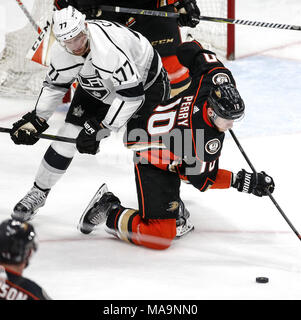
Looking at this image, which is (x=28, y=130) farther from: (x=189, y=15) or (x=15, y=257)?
(x=15, y=257)

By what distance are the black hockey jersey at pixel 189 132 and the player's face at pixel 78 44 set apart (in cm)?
38

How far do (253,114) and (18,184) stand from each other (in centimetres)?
165

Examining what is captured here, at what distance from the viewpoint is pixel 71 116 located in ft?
11.0

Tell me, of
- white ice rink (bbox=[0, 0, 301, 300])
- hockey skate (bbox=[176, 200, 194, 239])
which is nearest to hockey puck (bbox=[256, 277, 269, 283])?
white ice rink (bbox=[0, 0, 301, 300])

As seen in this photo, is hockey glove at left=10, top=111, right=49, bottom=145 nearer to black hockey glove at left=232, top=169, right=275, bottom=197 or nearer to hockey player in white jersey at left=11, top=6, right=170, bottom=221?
hockey player in white jersey at left=11, top=6, right=170, bottom=221

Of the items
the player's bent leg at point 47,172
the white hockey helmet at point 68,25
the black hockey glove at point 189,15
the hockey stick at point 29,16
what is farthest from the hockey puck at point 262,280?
the hockey stick at point 29,16

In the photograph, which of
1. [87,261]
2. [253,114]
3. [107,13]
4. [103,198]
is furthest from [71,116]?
[253,114]

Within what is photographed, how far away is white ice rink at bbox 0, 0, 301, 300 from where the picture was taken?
2801 millimetres

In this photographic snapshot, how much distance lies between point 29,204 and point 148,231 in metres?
0.57

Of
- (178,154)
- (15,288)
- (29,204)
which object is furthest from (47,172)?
(15,288)

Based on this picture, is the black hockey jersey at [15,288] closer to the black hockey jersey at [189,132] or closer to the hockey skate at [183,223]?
the black hockey jersey at [189,132]

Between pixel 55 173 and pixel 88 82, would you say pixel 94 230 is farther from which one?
pixel 88 82

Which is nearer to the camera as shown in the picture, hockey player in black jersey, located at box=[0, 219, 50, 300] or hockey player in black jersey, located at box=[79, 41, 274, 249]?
hockey player in black jersey, located at box=[0, 219, 50, 300]

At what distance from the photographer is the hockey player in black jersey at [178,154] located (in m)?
2.93
